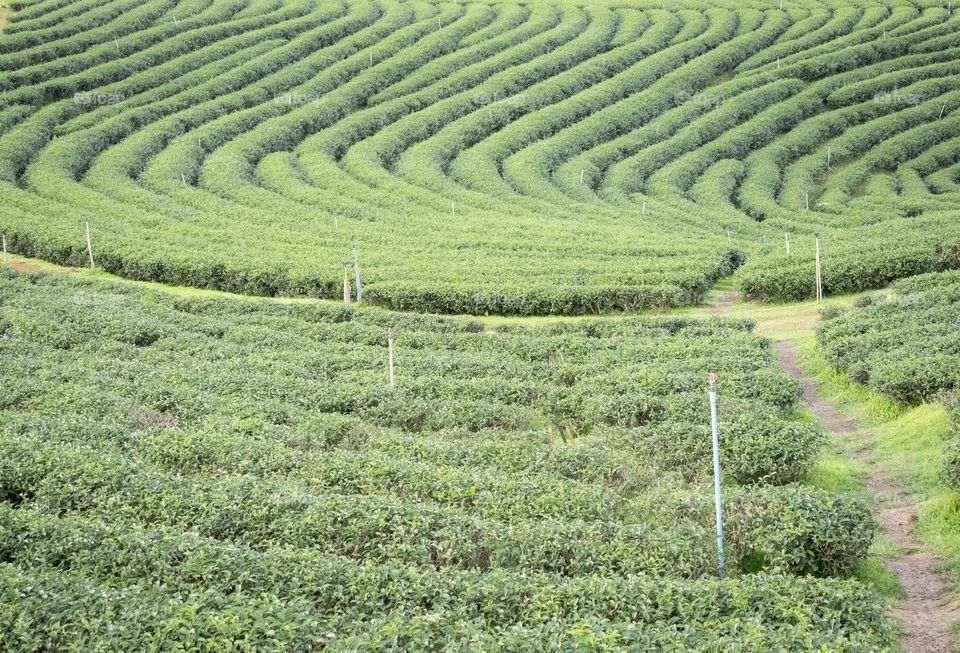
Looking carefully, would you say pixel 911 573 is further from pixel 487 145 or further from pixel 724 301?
pixel 487 145

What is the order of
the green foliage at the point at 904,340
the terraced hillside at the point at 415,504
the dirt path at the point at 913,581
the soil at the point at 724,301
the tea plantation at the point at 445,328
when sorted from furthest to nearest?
1. the soil at the point at 724,301
2. the green foliage at the point at 904,340
3. the dirt path at the point at 913,581
4. the tea plantation at the point at 445,328
5. the terraced hillside at the point at 415,504

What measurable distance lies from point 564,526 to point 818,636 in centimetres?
384

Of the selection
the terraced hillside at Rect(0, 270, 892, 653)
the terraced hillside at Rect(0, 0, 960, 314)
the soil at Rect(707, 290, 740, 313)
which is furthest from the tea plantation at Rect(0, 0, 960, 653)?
the soil at Rect(707, 290, 740, 313)

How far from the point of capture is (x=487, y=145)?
60906mm

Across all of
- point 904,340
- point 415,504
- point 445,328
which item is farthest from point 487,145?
point 415,504

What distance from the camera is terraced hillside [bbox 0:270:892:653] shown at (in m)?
11.3

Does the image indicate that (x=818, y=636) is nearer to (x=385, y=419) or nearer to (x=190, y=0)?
(x=385, y=419)

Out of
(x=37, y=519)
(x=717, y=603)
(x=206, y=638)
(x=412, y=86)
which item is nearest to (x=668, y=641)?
(x=717, y=603)

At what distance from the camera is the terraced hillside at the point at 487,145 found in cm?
3631

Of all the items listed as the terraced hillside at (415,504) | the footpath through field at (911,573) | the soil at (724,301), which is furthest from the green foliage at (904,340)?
the soil at (724,301)

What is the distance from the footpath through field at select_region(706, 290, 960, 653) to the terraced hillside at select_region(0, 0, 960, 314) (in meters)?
14.2

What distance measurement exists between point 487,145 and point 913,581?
160 ft

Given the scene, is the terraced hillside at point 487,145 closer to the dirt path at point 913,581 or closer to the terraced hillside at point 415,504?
the terraced hillside at point 415,504

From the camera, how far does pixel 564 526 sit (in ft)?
45.8
